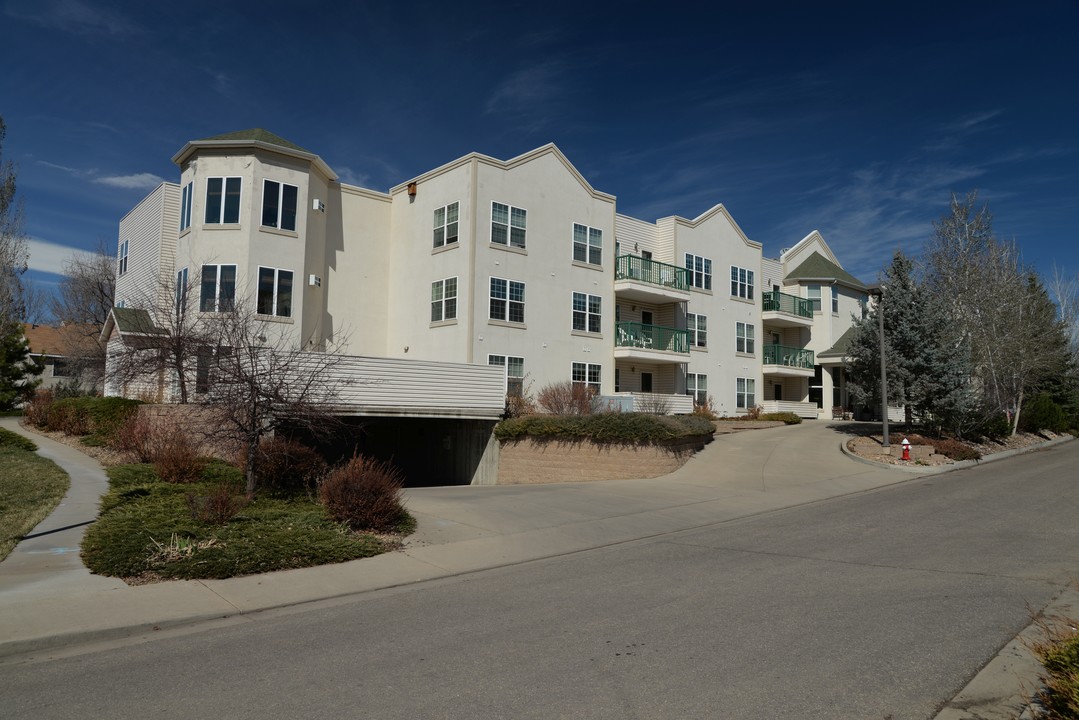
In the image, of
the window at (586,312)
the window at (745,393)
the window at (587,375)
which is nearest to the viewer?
the window at (587,375)

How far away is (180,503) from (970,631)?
1095cm

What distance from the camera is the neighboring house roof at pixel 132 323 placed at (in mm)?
20828

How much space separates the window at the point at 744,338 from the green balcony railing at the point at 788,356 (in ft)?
5.24

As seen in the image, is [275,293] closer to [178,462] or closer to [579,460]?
[178,462]

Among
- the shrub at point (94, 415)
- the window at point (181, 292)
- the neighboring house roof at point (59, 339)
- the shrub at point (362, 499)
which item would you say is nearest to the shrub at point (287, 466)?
the shrub at point (362, 499)

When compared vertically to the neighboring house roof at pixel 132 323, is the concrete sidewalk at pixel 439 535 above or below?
below

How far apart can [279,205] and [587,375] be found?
12.7 metres

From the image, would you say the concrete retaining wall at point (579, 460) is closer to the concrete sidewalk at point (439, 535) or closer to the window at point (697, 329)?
the concrete sidewalk at point (439, 535)

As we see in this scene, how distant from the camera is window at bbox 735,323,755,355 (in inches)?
1432

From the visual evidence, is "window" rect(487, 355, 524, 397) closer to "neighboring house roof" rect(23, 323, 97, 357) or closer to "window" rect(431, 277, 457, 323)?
"window" rect(431, 277, 457, 323)

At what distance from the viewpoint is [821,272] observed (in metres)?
42.1

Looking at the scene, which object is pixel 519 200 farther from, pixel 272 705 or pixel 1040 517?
pixel 272 705

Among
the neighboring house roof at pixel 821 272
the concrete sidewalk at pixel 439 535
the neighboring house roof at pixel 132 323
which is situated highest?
the neighboring house roof at pixel 821 272

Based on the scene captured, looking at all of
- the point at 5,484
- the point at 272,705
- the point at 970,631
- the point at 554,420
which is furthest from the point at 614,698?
the point at 554,420
